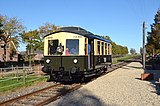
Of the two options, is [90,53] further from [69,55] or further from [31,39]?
[31,39]

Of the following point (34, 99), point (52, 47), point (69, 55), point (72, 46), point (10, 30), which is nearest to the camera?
point (34, 99)

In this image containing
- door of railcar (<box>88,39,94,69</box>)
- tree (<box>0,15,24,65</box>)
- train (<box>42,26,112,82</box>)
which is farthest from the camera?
→ tree (<box>0,15,24,65</box>)

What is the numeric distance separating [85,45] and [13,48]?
38.2 metres

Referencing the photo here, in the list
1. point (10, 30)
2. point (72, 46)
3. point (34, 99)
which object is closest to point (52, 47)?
point (72, 46)

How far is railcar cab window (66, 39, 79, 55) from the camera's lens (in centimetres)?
1513

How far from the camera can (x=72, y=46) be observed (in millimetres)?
15266

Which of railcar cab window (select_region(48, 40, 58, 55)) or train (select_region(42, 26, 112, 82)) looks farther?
railcar cab window (select_region(48, 40, 58, 55))

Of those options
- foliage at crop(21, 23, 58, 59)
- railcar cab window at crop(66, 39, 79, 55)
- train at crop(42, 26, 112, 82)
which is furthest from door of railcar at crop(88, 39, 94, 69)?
foliage at crop(21, 23, 58, 59)

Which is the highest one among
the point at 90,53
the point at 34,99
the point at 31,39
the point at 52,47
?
the point at 31,39

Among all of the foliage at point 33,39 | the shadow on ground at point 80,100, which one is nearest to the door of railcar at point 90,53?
the shadow on ground at point 80,100

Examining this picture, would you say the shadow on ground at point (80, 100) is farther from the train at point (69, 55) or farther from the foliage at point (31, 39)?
the foliage at point (31, 39)

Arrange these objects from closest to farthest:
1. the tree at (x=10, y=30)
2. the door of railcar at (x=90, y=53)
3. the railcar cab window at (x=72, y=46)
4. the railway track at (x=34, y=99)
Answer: the railway track at (x=34, y=99) < the railcar cab window at (x=72, y=46) < the door of railcar at (x=90, y=53) < the tree at (x=10, y=30)

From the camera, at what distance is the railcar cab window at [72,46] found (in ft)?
49.7

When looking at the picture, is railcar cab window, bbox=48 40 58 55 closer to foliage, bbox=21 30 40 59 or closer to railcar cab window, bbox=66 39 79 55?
railcar cab window, bbox=66 39 79 55
